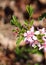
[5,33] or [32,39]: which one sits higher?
[32,39]

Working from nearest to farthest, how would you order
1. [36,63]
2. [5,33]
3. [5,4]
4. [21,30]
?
[21,30]
[36,63]
[5,33]
[5,4]

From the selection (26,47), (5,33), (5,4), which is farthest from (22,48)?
(5,4)

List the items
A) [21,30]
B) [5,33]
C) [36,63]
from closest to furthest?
[21,30], [36,63], [5,33]

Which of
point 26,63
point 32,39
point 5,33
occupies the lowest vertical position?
point 26,63

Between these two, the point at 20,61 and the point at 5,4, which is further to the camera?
the point at 5,4

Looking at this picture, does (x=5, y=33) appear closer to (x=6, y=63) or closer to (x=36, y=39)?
(x=6, y=63)

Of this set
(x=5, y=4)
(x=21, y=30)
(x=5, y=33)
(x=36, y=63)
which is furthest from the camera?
(x=5, y=4)

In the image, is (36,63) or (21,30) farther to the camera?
(36,63)

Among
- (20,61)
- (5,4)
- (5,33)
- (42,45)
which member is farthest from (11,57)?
(42,45)

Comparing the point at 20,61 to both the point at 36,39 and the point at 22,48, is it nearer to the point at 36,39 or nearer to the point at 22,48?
the point at 22,48
